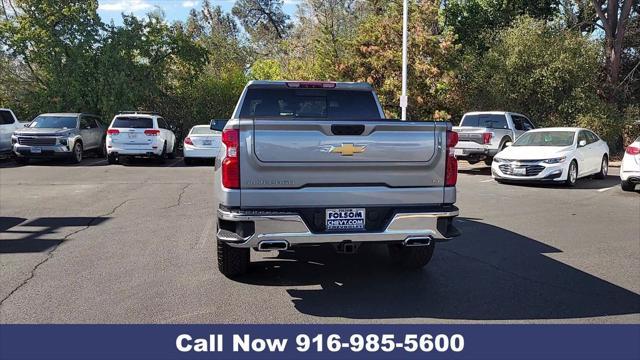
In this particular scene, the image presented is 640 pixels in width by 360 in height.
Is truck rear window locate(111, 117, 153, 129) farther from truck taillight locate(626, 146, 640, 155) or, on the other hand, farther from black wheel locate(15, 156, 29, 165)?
truck taillight locate(626, 146, 640, 155)

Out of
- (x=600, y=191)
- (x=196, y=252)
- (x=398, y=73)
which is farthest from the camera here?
(x=398, y=73)

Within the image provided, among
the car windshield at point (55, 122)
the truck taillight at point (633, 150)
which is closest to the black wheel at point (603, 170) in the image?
the truck taillight at point (633, 150)

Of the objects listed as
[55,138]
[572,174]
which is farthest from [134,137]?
[572,174]

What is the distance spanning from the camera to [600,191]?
13.4 m

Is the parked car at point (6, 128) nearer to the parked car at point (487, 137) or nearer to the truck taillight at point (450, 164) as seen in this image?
the parked car at point (487, 137)

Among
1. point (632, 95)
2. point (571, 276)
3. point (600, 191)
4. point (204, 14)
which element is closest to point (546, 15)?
point (632, 95)

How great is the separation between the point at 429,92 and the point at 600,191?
1196 centimetres

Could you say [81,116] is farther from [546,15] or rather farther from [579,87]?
[546,15]

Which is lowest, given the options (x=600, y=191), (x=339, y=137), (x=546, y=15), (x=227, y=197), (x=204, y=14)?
(x=600, y=191)

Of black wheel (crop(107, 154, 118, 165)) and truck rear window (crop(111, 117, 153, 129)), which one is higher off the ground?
truck rear window (crop(111, 117, 153, 129))

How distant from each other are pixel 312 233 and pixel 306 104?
7.85 feet

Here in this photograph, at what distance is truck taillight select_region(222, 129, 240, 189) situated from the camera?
493cm

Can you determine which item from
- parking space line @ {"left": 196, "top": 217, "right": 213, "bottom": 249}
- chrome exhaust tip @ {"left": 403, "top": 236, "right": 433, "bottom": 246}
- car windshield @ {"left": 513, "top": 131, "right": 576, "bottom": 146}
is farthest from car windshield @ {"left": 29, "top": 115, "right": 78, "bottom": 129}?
chrome exhaust tip @ {"left": 403, "top": 236, "right": 433, "bottom": 246}

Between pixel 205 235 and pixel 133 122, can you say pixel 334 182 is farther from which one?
pixel 133 122
